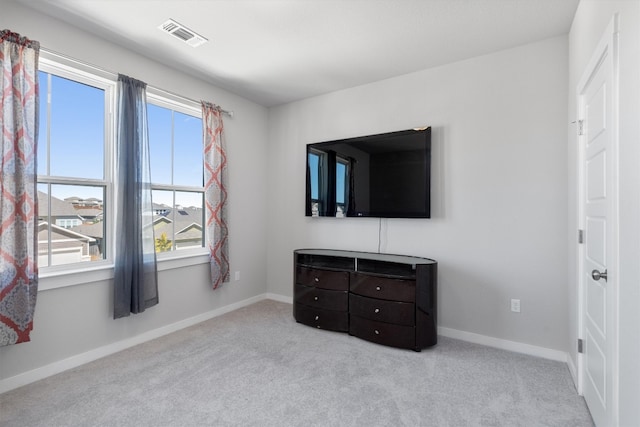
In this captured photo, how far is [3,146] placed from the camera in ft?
6.68

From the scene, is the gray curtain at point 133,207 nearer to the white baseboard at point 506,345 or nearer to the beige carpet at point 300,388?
the beige carpet at point 300,388

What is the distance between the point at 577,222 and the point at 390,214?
1513 mm

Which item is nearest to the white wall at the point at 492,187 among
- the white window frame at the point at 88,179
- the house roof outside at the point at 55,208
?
the white window frame at the point at 88,179

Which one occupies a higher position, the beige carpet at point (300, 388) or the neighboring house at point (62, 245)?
the neighboring house at point (62, 245)

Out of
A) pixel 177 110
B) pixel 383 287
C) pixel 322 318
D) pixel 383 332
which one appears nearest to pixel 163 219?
pixel 177 110

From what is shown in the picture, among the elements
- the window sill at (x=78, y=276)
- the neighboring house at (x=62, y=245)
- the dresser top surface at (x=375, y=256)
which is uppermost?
the neighboring house at (x=62, y=245)

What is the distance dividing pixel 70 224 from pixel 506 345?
12.5 feet

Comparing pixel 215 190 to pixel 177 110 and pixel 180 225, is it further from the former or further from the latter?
pixel 177 110

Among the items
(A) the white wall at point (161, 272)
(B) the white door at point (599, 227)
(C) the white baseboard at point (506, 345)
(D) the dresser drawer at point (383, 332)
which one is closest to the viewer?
(B) the white door at point (599, 227)

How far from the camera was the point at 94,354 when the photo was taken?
2.56m

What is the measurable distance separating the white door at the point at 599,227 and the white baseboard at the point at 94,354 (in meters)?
3.32

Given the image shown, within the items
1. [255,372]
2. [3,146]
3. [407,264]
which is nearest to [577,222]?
[407,264]

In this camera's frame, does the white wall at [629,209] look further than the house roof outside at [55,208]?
No

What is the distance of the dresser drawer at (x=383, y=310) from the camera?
8.95ft
